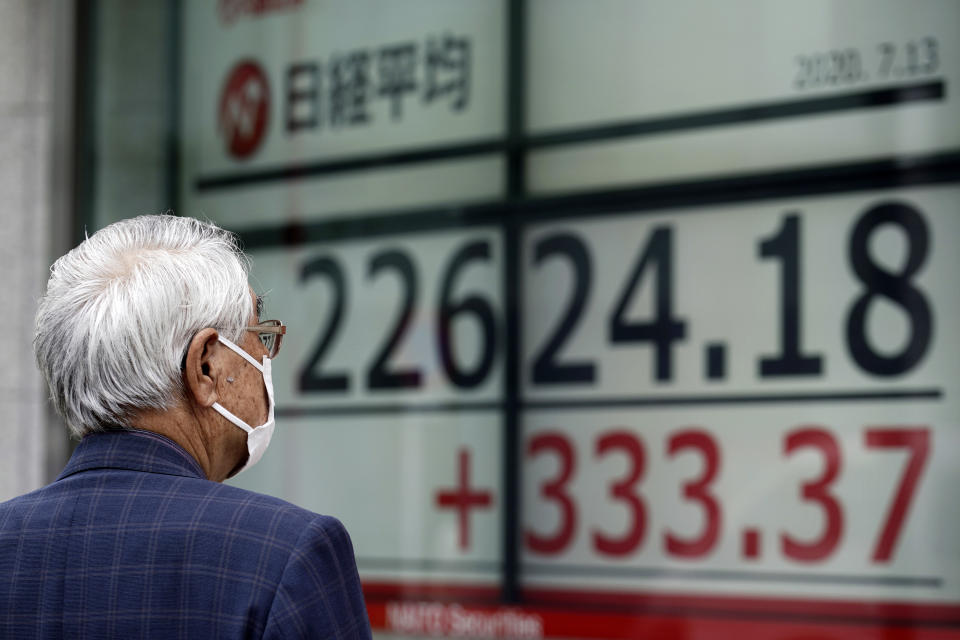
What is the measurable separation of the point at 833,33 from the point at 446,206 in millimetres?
1367

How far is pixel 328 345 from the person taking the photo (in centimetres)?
469

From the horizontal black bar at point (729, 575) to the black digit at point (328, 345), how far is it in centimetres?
95

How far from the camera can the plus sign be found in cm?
437

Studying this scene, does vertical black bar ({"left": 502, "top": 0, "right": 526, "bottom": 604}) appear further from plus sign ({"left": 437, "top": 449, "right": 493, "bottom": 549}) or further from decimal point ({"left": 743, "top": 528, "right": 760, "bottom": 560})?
decimal point ({"left": 743, "top": 528, "right": 760, "bottom": 560})

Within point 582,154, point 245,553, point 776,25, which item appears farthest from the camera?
point 582,154

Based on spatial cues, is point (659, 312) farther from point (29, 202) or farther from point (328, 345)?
point (29, 202)

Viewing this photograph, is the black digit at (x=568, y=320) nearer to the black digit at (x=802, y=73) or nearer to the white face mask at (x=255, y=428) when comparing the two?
the black digit at (x=802, y=73)

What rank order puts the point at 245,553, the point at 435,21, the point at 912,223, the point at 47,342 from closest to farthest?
1. the point at 245,553
2. the point at 47,342
3. the point at 912,223
4. the point at 435,21

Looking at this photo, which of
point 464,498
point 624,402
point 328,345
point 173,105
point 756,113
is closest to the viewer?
point 756,113

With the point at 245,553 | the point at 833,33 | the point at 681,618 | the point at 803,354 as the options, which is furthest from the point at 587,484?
the point at 245,553

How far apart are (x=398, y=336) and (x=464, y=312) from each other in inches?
10.5

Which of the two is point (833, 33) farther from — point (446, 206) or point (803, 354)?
point (446, 206)

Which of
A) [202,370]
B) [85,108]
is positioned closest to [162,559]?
[202,370]

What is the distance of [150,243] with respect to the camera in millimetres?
1730
